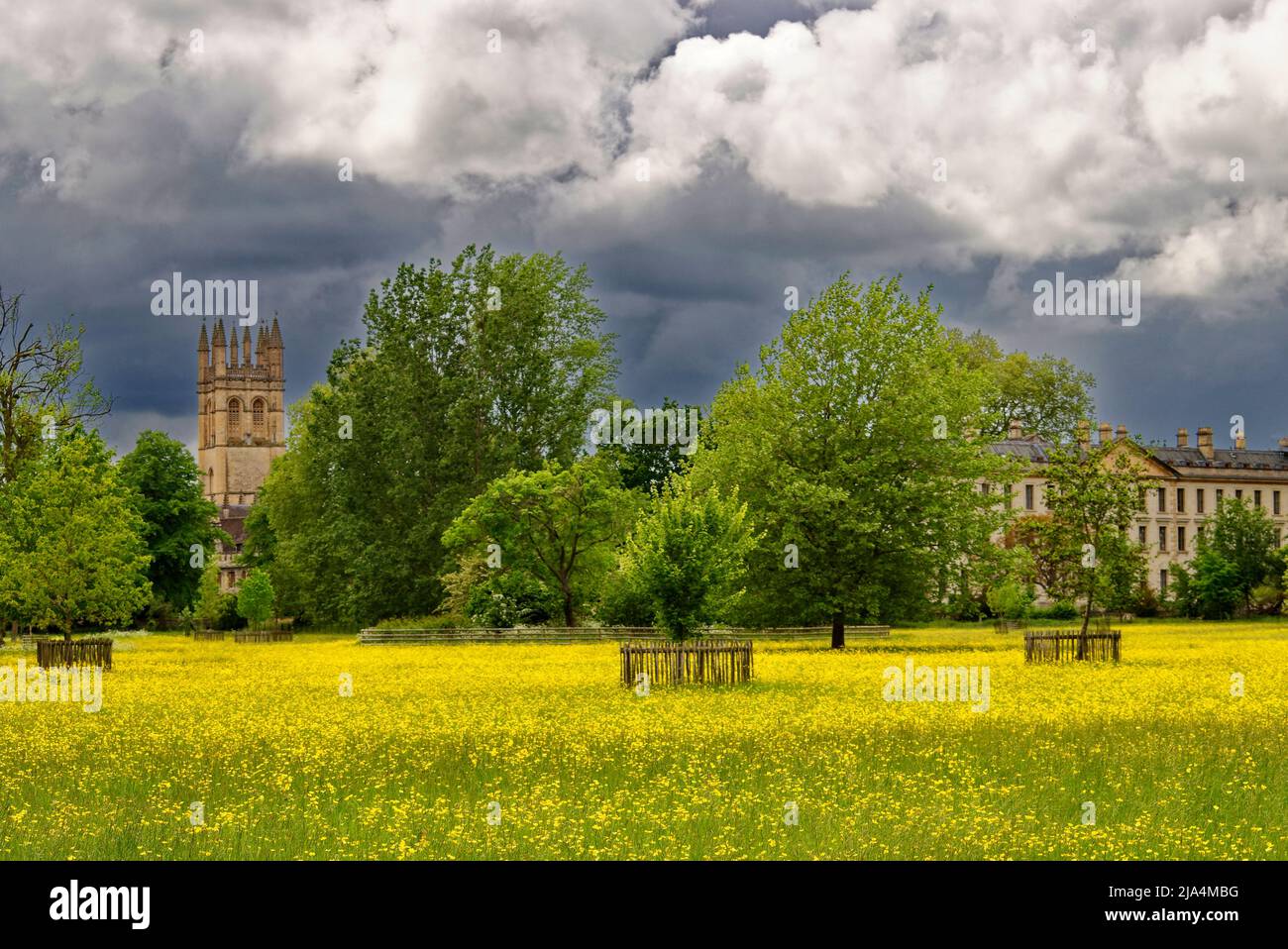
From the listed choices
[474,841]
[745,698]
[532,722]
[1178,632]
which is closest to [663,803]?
[474,841]

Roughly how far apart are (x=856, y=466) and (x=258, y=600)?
1632 inches

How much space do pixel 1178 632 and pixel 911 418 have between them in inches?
840

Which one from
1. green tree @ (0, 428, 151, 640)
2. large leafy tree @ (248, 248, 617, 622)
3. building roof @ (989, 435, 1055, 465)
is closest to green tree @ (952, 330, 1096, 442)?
building roof @ (989, 435, 1055, 465)

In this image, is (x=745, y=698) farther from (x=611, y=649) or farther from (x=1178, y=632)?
(x=1178, y=632)

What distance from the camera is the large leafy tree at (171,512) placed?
279 feet

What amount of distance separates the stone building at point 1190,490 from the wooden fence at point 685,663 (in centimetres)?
7995

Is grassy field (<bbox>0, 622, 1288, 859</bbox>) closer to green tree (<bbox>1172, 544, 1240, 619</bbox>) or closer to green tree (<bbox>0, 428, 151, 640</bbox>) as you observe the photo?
green tree (<bbox>0, 428, 151, 640</bbox>)

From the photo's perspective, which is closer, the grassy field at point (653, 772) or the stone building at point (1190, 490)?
the grassy field at point (653, 772)

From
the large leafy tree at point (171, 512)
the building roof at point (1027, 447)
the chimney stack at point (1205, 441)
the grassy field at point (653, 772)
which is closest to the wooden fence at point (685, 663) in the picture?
the grassy field at point (653, 772)

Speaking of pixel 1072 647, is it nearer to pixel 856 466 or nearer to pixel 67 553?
pixel 856 466

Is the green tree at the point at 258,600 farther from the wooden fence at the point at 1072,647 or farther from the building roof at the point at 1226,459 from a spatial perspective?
the building roof at the point at 1226,459

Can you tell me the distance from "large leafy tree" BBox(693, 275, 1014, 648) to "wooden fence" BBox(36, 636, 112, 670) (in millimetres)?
22001

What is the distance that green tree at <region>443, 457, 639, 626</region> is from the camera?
2628 inches
